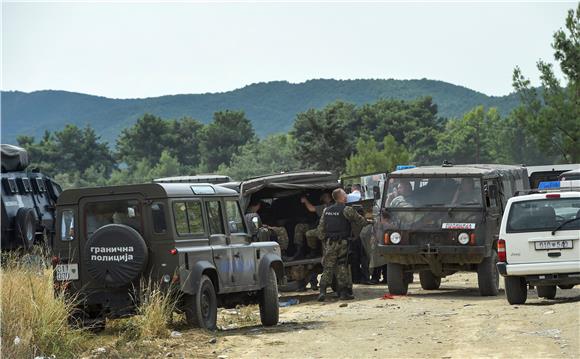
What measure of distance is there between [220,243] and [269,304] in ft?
4.03

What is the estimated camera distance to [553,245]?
17.1 metres

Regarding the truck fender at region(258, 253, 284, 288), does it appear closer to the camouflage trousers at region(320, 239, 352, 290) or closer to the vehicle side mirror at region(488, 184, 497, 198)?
the camouflage trousers at region(320, 239, 352, 290)

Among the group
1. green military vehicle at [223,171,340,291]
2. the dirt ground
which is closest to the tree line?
green military vehicle at [223,171,340,291]

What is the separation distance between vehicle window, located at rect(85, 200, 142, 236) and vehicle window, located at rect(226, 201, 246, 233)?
1.77 metres

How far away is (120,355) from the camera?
13.1 metres

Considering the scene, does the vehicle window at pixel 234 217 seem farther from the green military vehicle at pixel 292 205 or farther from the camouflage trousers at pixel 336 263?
the green military vehicle at pixel 292 205

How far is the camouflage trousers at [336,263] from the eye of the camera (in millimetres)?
20453

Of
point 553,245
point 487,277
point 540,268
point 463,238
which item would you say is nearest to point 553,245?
point 553,245

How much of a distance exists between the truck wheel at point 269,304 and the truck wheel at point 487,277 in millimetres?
5163

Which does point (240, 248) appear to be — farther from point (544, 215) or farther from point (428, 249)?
point (428, 249)

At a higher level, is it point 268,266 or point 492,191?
point 492,191

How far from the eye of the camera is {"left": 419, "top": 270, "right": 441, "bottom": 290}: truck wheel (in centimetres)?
2225

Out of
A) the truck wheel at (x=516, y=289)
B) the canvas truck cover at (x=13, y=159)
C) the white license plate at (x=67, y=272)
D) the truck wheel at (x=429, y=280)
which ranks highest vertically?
the canvas truck cover at (x=13, y=159)

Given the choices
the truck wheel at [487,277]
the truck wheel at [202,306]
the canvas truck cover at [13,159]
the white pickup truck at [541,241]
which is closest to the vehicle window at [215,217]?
the truck wheel at [202,306]
